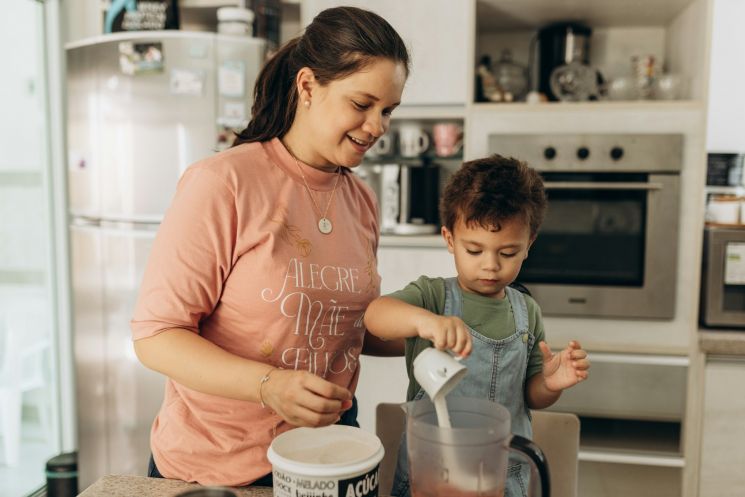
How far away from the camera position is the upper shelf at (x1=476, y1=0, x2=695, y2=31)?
7.86 ft

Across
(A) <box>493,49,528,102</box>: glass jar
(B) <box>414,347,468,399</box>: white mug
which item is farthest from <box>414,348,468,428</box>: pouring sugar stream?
(A) <box>493,49,528,102</box>: glass jar

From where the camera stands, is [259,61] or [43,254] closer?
[259,61]

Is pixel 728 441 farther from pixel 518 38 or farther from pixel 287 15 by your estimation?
pixel 287 15

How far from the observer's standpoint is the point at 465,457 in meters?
0.75

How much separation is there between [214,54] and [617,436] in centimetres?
202

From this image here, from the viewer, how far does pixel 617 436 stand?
248 cm

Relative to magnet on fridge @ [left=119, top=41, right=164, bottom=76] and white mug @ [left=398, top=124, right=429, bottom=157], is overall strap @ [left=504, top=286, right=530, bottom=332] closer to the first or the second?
white mug @ [left=398, top=124, right=429, bottom=157]

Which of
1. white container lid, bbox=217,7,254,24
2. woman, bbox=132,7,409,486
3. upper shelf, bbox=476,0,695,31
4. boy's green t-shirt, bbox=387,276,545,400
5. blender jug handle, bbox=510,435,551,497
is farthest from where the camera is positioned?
white container lid, bbox=217,7,254,24

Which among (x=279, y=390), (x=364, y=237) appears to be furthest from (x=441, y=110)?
(x=279, y=390)

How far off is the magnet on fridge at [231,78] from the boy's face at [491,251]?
1549 mm

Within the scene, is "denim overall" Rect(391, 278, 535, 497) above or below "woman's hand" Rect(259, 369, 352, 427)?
below

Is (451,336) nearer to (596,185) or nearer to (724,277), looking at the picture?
(596,185)

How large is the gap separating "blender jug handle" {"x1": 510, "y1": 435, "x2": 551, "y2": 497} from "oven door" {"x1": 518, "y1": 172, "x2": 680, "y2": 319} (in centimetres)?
174

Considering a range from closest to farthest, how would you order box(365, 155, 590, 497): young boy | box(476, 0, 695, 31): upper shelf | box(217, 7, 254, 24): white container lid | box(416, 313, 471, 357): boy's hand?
box(416, 313, 471, 357): boy's hand → box(365, 155, 590, 497): young boy → box(476, 0, 695, 31): upper shelf → box(217, 7, 254, 24): white container lid
